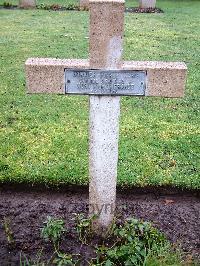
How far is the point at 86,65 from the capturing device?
2.96 m

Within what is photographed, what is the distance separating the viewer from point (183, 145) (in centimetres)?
501

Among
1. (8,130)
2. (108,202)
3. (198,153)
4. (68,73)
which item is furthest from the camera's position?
(8,130)

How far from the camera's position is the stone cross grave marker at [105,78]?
2.86m

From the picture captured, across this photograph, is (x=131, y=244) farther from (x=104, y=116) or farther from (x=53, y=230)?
(x=104, y=116)

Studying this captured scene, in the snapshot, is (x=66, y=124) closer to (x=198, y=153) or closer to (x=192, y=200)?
(x=198, y=153)

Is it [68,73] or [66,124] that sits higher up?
[68,73]

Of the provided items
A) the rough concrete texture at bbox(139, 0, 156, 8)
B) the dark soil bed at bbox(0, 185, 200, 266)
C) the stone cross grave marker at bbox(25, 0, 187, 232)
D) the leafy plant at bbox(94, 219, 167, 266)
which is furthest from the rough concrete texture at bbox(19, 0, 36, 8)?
the leafy plant at bbox(94, 219, 167, 266)

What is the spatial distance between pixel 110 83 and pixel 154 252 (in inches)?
46.3

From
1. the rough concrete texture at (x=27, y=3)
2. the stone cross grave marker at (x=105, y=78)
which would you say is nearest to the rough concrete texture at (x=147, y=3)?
the rough concrete texture at (x=27, y=3)

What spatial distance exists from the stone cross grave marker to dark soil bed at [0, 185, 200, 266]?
2.66 feet

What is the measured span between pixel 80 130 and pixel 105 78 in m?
2.41

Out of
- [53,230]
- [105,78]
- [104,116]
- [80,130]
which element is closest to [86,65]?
[105,78]

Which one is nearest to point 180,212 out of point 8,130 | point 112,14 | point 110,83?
point 110,83

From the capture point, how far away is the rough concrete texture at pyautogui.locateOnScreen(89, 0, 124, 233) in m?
2.81
